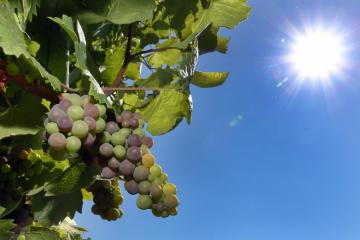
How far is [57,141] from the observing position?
2.45m

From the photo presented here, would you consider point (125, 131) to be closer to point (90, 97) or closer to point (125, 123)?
point (125, 123)

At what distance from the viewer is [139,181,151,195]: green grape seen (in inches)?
105

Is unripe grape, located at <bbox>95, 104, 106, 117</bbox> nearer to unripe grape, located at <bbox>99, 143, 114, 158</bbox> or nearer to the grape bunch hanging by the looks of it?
the grape bunch hanging

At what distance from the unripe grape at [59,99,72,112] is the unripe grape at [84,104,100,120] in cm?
10

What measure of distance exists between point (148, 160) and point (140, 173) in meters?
0.10

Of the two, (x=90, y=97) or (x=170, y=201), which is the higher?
(x=90, y=97)

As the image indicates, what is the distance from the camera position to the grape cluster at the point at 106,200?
12.6 feet

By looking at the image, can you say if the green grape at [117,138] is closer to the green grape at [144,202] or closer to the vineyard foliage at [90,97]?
the vineyard foliage at [90,97]

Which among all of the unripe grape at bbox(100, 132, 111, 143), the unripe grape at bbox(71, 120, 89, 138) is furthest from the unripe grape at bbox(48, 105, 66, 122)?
the unripe grape at bbox(100, 132, 111, 143)

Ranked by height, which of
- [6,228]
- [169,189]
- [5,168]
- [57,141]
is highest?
[5,168]

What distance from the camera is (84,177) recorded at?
2975 millimetres

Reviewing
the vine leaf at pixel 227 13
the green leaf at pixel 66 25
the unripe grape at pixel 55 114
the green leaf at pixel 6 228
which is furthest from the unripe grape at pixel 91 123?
the vine leaf at pixel 227 13

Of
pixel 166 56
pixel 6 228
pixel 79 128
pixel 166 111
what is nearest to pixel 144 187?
pixel 79 128

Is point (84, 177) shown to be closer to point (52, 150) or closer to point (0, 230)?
point (52, 150)
